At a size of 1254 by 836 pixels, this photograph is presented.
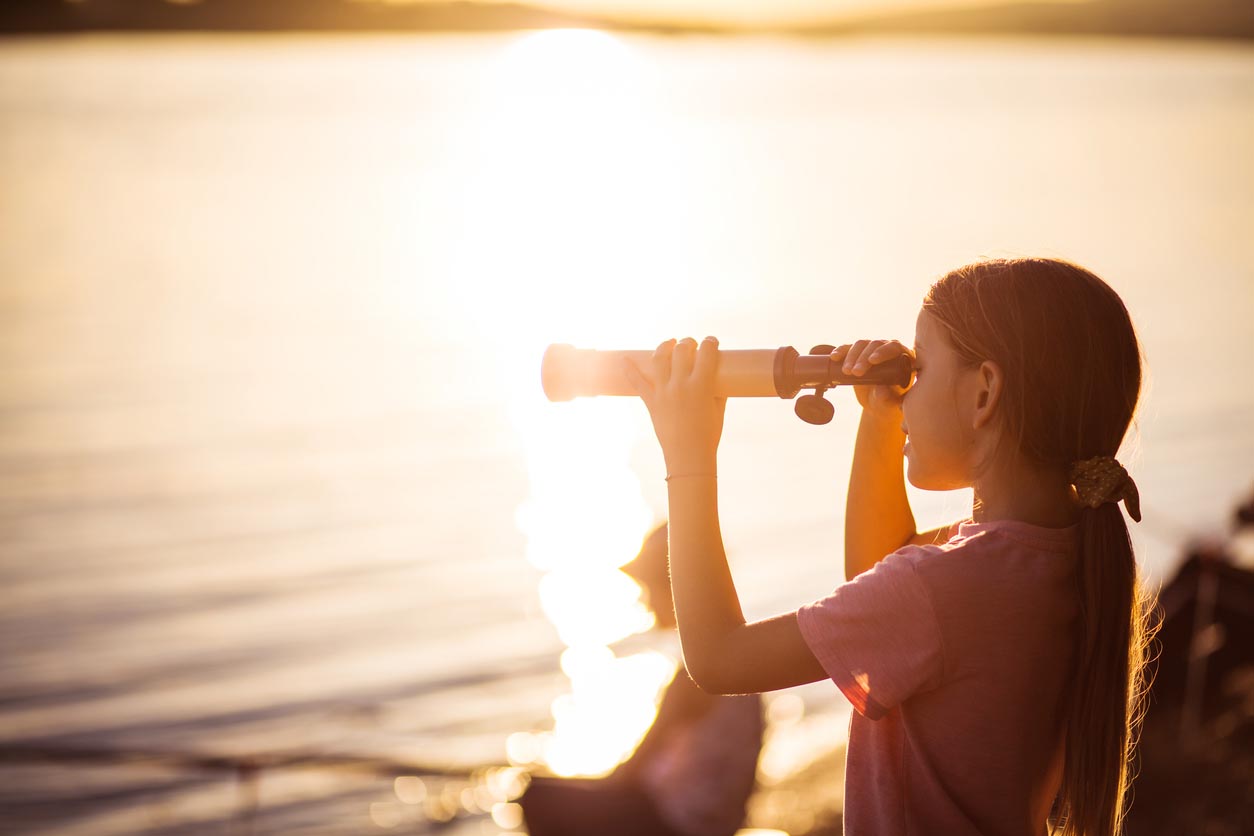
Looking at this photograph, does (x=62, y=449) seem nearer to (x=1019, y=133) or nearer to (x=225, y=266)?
(x=225, y=266)

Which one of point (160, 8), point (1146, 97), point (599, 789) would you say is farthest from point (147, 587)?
point (160, 8)

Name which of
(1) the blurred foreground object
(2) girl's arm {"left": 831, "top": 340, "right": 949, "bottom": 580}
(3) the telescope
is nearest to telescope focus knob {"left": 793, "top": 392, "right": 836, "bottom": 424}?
(3) the telescope

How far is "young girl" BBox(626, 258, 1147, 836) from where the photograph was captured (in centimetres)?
149

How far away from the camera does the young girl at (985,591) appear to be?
1488 millimetres

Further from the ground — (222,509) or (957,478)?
(222,509)

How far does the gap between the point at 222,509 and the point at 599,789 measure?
775cm

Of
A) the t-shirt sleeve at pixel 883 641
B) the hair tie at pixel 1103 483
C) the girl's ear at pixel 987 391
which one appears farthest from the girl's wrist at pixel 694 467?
the hair tie at pixel 1103 483

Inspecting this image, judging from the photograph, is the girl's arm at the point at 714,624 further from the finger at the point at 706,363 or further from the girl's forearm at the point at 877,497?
the girl's forearm at the point at 877,497

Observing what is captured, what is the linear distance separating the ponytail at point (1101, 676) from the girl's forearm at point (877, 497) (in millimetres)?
341

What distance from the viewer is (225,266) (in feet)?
75.0

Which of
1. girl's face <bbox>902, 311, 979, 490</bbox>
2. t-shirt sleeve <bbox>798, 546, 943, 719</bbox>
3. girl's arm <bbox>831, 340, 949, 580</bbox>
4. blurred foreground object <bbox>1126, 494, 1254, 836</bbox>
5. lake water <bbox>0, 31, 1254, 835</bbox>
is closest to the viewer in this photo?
t-shirt sleeve <bbox>798, 546, 943, 719</bbox>

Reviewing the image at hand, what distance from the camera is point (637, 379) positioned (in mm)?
1671

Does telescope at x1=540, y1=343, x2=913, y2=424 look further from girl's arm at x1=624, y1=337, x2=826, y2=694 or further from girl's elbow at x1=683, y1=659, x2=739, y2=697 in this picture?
girl's elbow at x1=683, y1=659, x2=739, y2=697

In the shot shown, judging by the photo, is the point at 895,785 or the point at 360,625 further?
the point at 360,625
